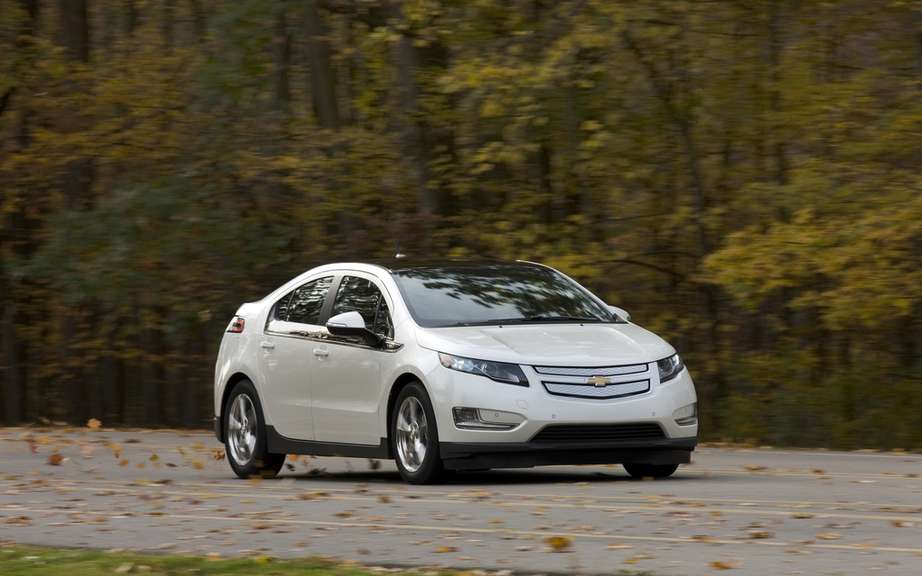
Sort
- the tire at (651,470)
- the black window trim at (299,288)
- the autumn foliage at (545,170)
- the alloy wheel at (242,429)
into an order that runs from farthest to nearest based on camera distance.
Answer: the autumn foliage at (545,170) < the alloy wheel at (242,429) < the black window trim at (299,288) < the tire at (651,470)

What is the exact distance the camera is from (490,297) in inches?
533

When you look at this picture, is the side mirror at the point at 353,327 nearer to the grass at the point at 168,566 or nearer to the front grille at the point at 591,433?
the front grille at the point at 591,433

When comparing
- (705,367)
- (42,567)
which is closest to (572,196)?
(705,367)

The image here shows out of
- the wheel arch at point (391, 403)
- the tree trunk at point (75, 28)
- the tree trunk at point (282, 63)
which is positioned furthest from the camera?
the tree trunk at point (75, 28)

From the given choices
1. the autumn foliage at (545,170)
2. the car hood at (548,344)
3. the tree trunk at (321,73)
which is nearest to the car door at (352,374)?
the car hood at (548,344)

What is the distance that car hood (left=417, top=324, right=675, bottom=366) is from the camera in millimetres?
12414

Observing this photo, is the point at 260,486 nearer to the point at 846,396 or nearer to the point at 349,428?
the point at 349,428

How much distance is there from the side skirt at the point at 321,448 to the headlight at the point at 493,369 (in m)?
1.01

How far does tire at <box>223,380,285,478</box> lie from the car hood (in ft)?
7.75

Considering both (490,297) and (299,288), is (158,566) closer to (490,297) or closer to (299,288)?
(490,297)

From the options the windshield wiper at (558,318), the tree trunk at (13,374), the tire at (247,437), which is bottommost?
the tree trunk at (13,374)

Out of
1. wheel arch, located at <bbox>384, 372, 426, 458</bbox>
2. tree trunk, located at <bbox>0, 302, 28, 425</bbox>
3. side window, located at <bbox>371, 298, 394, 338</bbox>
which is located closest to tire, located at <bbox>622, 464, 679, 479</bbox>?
wheel arch, located at <bbox>384, 372, 426, 458</bbox>

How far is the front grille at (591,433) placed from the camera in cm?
1231

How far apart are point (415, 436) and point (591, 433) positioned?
48.3 inches
